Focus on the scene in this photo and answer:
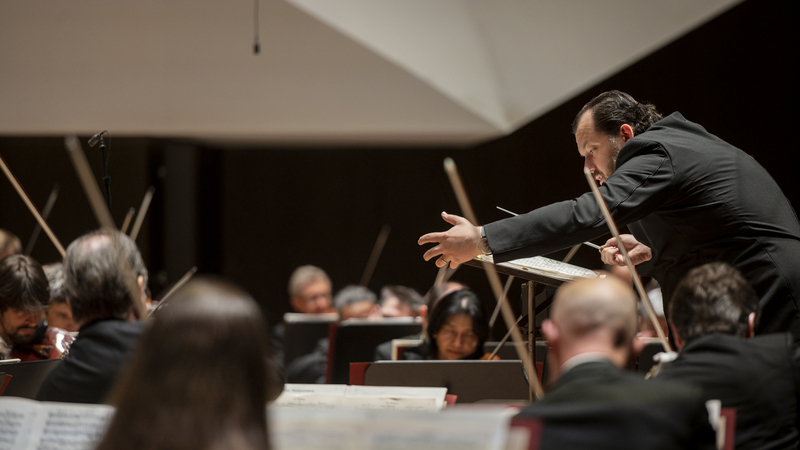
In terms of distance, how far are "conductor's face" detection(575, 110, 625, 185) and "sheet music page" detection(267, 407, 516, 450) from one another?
1317mm

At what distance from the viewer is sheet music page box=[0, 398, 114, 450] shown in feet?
4.45

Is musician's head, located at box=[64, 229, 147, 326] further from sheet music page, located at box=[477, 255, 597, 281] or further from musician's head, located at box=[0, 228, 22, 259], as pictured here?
musician's head, located at box=[0, 228, 22, 259]

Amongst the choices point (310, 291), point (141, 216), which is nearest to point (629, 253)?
point (141, 216)

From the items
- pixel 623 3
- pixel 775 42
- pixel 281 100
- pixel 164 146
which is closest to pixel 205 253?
pixel 164 146

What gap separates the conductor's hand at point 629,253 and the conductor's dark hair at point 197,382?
1454mm

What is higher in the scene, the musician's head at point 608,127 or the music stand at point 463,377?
the musician's head at point 608,127

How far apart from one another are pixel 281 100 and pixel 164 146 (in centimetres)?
139

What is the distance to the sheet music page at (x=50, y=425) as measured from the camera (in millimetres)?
1355

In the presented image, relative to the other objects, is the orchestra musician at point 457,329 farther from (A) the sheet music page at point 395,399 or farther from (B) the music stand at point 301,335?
(B) the music stand at point 301,335

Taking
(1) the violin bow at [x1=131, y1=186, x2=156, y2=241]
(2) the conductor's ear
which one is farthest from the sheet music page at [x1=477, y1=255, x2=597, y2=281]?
(1) the violin bow at [x1=131, y1=186, x2=156, y2=241]

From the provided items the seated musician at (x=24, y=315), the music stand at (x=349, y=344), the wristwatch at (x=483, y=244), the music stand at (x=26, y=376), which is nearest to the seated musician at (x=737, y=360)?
the wristwatch at (x=483, y=244)

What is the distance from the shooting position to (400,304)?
4.75m

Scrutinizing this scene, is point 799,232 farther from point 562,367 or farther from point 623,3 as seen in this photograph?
point 623,3

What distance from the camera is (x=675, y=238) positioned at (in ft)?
6.75
